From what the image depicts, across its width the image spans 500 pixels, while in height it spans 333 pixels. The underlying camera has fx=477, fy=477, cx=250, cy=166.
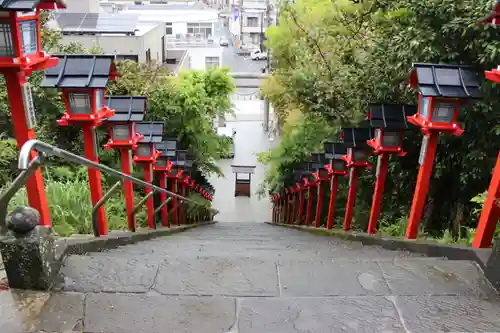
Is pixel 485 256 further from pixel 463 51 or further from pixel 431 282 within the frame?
pixel 463 51

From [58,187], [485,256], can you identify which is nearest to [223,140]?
[58,187]

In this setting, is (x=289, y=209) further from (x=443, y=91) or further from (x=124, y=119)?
(x=443, y=91)

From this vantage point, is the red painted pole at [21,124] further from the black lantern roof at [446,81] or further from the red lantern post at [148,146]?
the black lantern roof at [446,81]

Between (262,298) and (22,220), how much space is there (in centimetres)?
153

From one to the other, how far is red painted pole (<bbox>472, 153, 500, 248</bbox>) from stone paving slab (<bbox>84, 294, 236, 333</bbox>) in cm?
245

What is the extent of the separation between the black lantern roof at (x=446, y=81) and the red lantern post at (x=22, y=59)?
3545 millimetres

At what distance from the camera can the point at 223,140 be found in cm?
1619

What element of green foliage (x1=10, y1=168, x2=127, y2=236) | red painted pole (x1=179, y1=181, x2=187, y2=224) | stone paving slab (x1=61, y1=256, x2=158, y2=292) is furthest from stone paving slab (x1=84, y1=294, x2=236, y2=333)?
red painted pole (x1=179, y1=181, x2=187, y2=224)

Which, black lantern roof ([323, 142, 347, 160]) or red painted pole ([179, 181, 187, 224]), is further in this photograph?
red painted pole ([179, 181, 187, 224])

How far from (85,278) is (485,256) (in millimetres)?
3008

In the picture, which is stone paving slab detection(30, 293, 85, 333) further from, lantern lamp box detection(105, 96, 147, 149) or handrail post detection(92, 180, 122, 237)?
lantern lamp box detection(105, 96, 147, 149)

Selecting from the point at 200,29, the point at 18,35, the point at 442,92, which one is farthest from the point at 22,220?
the point at 200,29

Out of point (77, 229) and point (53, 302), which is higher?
point (53, 302)

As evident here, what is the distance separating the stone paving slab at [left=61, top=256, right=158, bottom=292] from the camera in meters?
3.12
